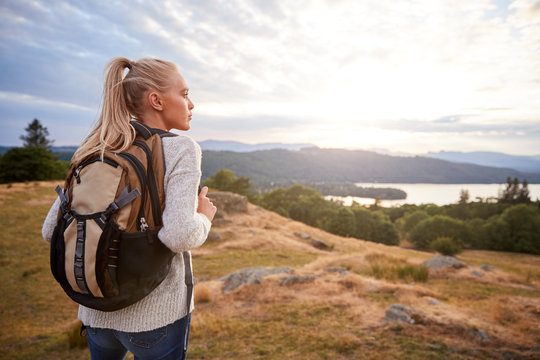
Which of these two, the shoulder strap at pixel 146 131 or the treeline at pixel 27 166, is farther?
the treeline at pixel 27 166

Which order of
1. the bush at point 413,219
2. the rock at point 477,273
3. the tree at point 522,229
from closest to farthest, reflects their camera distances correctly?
the rock at point 477,273 < the tree at point 522,229 < the bush at point 413,219

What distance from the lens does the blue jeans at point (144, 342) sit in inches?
54.6

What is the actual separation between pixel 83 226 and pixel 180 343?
0.78 meters

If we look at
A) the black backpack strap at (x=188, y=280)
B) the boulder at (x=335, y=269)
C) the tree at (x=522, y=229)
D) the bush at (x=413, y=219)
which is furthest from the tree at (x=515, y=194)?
the black backpack strap at (x=188, y=280)

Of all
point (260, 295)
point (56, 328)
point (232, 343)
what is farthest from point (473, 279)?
point (56, 328)

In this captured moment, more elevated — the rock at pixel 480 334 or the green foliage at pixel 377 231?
the rock at pixel 480 334

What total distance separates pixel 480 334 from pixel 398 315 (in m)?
1.16

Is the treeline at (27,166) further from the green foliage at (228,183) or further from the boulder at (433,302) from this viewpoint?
the boulder at (433,302)

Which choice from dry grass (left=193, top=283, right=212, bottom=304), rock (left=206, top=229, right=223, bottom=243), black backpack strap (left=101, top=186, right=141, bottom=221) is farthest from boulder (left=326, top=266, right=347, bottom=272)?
rock (left=206, top=229, right=223, bottom=243)

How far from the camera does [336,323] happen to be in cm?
495

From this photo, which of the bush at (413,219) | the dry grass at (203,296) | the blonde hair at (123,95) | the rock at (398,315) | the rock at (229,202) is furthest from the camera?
the bush at (413,219)

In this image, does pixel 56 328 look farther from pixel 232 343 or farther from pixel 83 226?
pixel 83 226

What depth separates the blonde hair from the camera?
53.5 inches

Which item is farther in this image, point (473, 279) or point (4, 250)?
point (4, 250)
